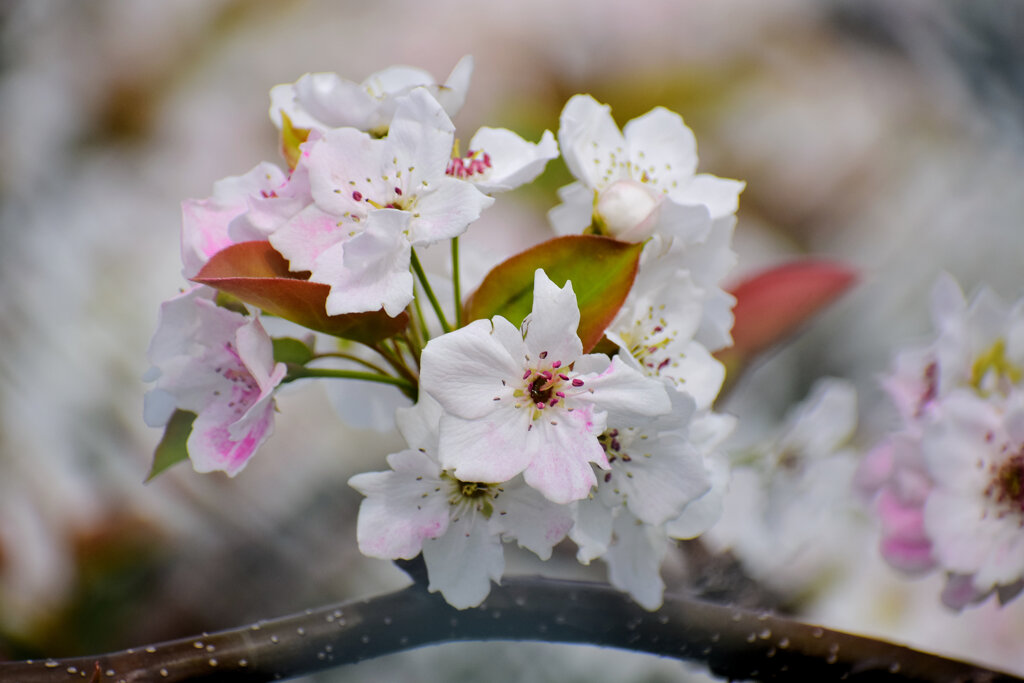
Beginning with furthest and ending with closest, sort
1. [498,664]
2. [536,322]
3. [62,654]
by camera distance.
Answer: [62,654]
[498,664]
[536,322]

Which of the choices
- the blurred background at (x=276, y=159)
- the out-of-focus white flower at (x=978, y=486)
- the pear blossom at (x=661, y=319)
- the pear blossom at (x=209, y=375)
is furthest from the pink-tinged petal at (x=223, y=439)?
the blurred background at (x=276, y=159)

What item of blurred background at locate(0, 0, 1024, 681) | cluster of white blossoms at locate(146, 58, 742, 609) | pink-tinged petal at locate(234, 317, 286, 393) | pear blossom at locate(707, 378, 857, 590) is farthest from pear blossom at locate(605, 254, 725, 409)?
blurred background at locate(0, 0, 1024, 681)

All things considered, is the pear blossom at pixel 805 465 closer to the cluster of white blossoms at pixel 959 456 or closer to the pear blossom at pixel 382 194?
the cluster of white blossoms at pixel 959 456

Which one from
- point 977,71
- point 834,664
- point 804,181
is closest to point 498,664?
point 834,664

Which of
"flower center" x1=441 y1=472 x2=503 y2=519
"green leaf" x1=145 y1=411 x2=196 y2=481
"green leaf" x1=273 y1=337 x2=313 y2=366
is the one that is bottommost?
"green leaf" x1=145 y1=411 x2=196 y2=481

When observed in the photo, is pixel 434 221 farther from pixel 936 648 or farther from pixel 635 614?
pixel 936 648

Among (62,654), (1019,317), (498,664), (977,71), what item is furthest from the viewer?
(977,71)

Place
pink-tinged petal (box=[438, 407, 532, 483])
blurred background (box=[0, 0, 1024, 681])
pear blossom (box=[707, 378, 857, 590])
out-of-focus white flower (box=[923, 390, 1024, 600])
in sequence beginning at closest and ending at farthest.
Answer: pink-tinged petal (box=[438, 407, 532, 483]), out-of-focus white flower (box=[923, 390, 1024, 600]), pear blossom (box=[707, 378, 857, 590]), blurred background (box=[0, 0, 1024, 681])

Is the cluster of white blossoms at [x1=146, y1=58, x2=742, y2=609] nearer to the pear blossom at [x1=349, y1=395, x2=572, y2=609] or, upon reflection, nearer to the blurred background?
the pear blossom at [x1=349, y1=395, x2=572, y2=609]

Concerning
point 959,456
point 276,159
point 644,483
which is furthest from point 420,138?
point 276,159
